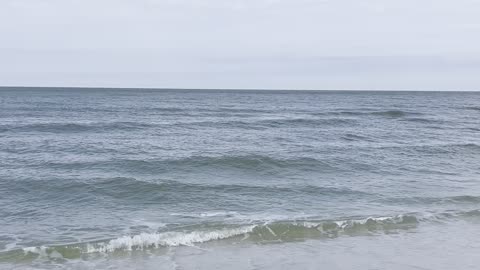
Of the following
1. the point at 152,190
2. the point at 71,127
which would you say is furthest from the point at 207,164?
the point at 71,127

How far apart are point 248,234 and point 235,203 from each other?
10.0 ft

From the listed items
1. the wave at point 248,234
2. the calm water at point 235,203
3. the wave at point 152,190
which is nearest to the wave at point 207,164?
the calm water at point 235,203

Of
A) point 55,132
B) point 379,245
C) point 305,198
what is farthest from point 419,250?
point 55,132

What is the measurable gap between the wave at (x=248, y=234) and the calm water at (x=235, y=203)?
28 mm

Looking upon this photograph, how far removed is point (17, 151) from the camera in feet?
77.4

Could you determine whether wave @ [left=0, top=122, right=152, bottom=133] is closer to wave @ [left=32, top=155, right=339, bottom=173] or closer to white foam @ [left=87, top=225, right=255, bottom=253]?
wave @ [left=32, top=155, right=339, bottom=173]

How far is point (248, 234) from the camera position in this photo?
39.4ft

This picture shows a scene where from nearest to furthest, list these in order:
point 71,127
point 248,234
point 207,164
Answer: point 248,234 → point 207,164 → point 71,127

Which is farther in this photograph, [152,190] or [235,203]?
[152,190]

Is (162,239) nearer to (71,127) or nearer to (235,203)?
(235,203)

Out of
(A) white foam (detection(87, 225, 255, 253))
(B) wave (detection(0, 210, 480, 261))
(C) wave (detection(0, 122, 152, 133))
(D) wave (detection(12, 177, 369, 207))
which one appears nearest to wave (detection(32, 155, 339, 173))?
(D) wave (detection(12, 177, 369, 207))

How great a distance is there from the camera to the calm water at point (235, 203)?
1052 cm

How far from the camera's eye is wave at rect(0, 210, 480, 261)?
10719mm

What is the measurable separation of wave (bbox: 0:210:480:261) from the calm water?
0.09 ft
